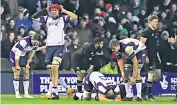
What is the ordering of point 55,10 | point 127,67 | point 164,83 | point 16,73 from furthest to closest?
1. point 164,83
2. point 16,73
3. point 127,67
4. point 55,10

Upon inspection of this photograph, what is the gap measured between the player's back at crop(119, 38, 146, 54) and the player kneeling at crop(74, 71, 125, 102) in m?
0.99

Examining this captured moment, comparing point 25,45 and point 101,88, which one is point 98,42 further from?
point 101,88

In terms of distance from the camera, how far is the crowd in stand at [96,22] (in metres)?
25.0

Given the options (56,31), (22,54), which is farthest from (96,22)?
(56,31)

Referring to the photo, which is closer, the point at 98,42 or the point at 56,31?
the point at 56,31

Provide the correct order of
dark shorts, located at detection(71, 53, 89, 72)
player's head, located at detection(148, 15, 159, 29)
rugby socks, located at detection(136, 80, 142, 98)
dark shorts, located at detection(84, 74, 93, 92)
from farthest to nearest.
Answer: dark shorts, located at detection(71, 53, 89, 72)
rugby socks, located at detection(136, 80, 142, 98)
player's head, located at detection(148, 15, 159, 29)
dark shorts, located at detection(84, 74, 93, 92)

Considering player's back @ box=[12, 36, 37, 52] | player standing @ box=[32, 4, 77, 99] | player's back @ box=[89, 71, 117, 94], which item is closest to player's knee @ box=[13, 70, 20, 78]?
player's back @ box=[12, 36, 37, 52]

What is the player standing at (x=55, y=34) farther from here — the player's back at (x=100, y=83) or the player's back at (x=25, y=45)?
the player's back at (x=25, y=45)

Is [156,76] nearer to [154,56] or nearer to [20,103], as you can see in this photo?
[154,56]

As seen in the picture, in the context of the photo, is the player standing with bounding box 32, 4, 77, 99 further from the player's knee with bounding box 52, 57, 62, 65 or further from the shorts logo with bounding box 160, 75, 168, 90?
the shorts logo with bounding box 160, 75, 168, 90

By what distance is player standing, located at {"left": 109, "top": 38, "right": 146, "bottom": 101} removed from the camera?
62.7 feet

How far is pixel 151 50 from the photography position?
826 inches

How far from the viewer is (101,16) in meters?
26.4

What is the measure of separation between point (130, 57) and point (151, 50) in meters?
1.81
